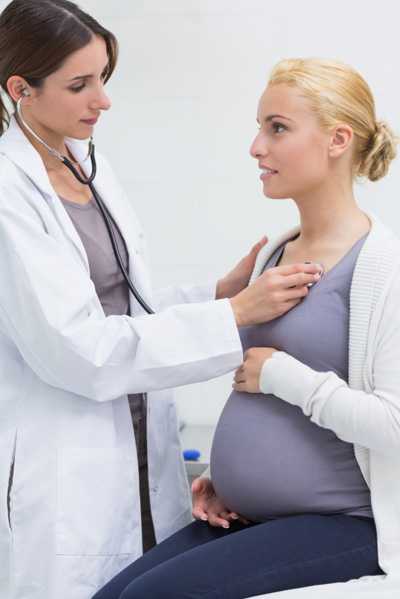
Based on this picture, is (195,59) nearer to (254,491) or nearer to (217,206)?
(217,206)

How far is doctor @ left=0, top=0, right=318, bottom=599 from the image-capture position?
1.46 m

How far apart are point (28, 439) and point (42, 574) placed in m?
0.24

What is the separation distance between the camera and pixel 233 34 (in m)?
2.57

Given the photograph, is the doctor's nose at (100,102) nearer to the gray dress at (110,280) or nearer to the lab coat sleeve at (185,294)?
the gray dress at (110,280)

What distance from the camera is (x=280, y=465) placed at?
1.38 metres

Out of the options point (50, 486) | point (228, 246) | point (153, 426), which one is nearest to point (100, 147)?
point (228, 246)

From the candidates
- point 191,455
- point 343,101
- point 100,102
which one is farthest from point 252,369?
point 191,455

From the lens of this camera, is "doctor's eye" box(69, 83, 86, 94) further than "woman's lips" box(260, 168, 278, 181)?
Yes

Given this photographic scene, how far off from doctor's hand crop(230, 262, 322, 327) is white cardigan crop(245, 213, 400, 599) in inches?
3.7

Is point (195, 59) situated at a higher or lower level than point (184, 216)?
higher

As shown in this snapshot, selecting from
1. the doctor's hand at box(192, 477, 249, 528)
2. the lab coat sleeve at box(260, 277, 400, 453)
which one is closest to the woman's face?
the lab coat sleeve at box(260, 277, 400, 453)

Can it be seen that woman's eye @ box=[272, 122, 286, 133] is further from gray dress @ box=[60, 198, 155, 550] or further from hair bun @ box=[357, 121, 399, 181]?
gray dress @ box=[60, 198, 155, 550]

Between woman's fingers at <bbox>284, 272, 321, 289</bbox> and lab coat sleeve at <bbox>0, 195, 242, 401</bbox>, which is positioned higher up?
woman's fingers at <bbox>284, 272, 321, 289</bbox>

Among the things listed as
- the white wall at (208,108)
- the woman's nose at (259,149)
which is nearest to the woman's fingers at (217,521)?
the woman's nose at (259,149)
